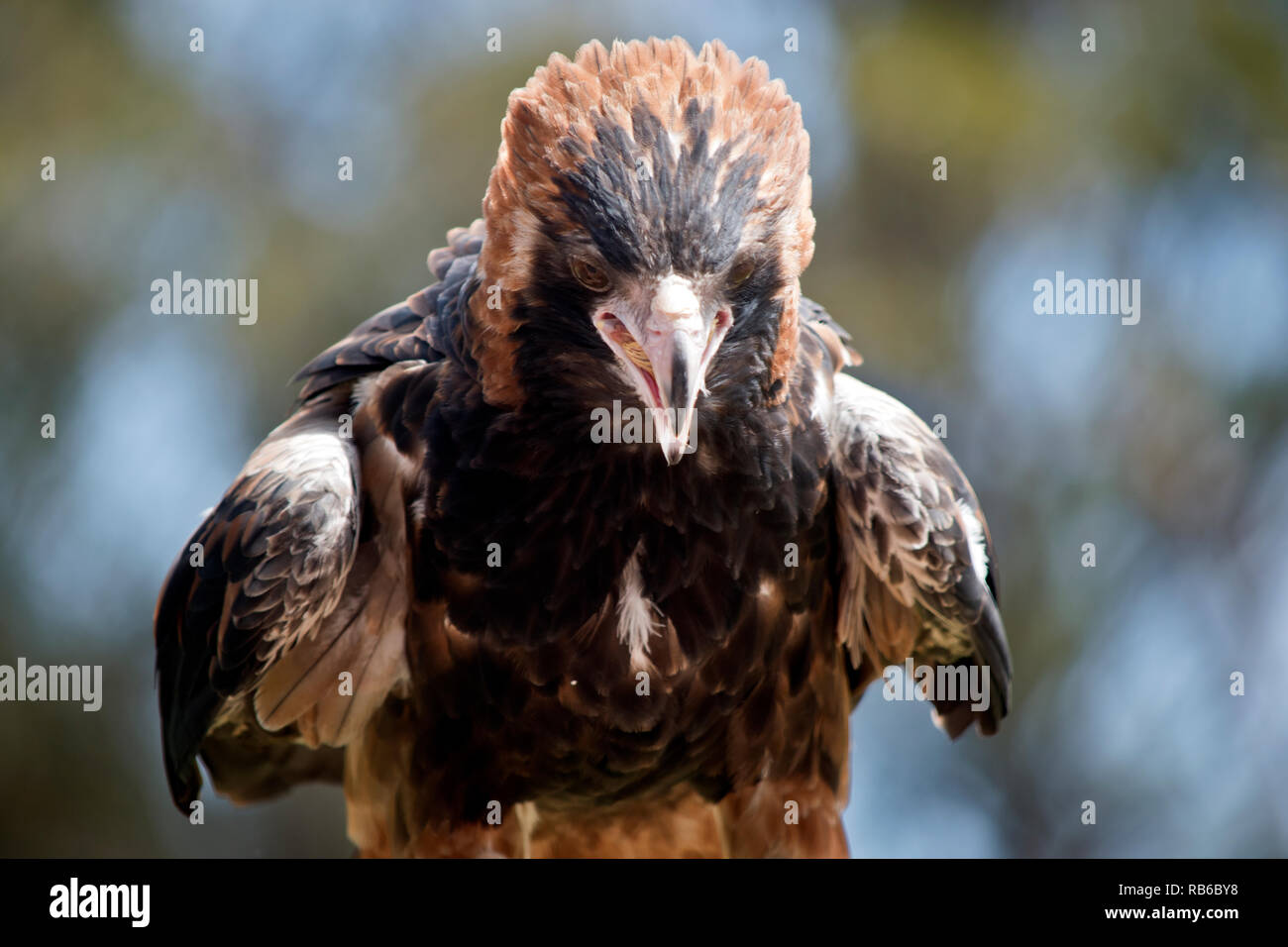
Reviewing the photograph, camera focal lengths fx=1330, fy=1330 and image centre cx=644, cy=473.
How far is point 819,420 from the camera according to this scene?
4.05 meters

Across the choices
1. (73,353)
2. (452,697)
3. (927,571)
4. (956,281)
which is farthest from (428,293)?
(956,281)

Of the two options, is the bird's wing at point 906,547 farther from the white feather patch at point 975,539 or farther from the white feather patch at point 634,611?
the white feather patch at point 634,611

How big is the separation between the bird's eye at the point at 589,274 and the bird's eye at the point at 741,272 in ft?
1.04

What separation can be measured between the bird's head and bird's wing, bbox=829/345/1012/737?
598 mm

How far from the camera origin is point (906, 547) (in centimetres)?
406

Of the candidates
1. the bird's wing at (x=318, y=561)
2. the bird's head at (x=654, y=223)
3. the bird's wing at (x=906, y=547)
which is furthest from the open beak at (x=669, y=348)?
the bird's wing at (x=906, y=547)

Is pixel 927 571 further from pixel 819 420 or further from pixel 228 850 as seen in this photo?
pixel 228 850

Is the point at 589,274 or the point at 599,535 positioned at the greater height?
the point at 589,274

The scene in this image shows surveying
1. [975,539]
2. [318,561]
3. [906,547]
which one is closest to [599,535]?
[318,561]

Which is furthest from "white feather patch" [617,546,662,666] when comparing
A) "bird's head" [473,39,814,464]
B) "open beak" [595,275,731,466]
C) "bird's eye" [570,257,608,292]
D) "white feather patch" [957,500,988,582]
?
"white feather patch" [957,500,988,582]

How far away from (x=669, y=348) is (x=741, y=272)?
1.21 ft

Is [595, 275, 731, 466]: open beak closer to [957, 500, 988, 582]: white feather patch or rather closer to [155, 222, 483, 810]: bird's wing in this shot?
[155, 222, 483, 810]: bird's wing

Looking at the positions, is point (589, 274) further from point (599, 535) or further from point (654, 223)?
point (599, 535)

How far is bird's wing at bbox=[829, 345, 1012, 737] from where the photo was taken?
4070mm
